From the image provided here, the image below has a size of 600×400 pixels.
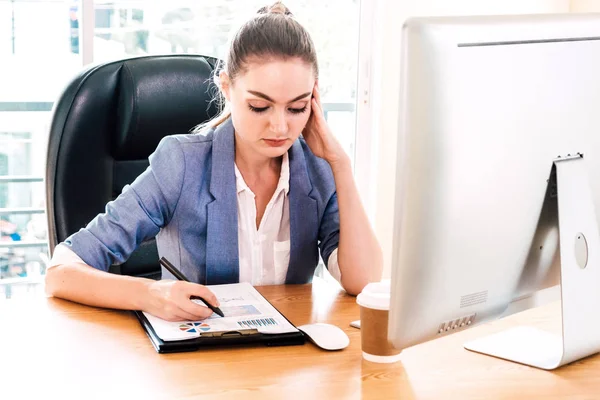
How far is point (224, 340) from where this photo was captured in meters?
1.25

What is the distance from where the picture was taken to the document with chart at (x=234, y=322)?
49.8 inches

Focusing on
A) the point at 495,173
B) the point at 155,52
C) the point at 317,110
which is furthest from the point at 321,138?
the point at 155,52

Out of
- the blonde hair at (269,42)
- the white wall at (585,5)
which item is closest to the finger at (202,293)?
the blonde hair at (269,42)

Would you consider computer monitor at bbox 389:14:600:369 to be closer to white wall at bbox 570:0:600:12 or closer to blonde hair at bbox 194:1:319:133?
blonde hair at bbox 194:1:319:133

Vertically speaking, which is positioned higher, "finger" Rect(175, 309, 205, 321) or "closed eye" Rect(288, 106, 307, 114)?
"closed eye" Rect(288, 106, 307, 114)

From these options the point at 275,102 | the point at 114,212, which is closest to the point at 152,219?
the point at 114,212

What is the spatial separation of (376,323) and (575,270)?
291 mm

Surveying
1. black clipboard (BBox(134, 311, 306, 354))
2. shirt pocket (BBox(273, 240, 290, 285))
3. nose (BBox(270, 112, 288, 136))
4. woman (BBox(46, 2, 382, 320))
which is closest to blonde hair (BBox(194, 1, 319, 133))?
woman (BBox(46, 2, 382, 320))

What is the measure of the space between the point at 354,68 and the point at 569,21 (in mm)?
2482

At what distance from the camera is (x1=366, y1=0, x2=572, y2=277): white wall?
3.39 m

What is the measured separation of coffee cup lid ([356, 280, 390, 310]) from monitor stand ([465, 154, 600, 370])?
0.73 feet

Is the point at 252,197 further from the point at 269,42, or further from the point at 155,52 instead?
the point at 155,52

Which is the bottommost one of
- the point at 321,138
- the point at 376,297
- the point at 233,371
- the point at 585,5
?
the point at 233,371

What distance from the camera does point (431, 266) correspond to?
3.28ft
